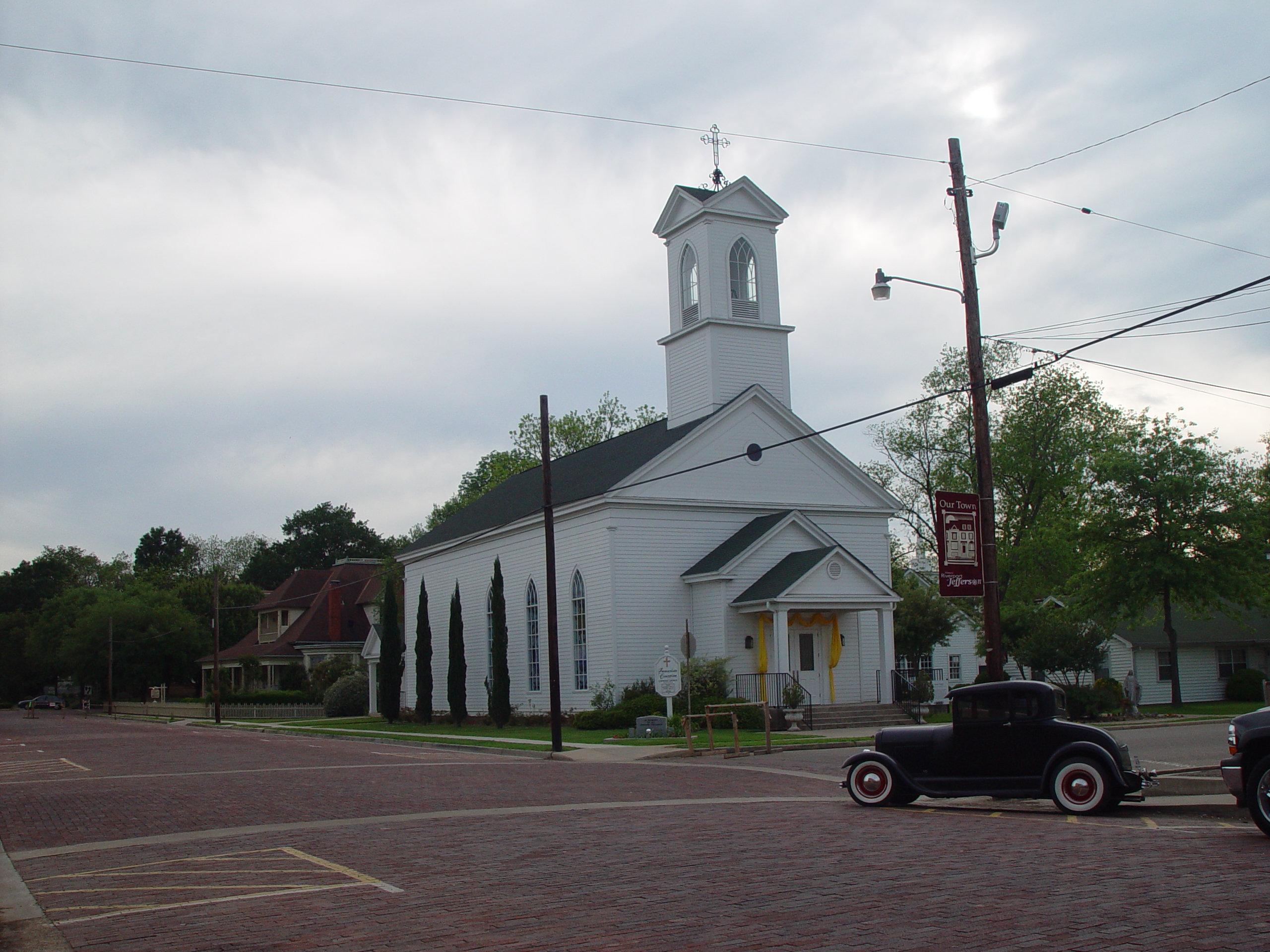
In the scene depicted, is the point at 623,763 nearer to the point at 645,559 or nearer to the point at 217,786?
the point at 217,786

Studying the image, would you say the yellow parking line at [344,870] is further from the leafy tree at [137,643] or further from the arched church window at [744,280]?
the leafy tree at [137,643]

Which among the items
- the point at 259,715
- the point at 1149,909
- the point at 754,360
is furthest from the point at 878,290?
the point at 259,715

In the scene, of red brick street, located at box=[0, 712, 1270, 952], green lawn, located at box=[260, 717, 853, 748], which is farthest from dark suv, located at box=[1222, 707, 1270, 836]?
green lawn, located at box=[260, 717, 853, 748]

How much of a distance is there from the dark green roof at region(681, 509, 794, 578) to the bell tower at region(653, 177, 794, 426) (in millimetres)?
4127

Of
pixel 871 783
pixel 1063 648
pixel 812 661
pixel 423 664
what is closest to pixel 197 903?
pixel 871 783

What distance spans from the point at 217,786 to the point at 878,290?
13.7 meters

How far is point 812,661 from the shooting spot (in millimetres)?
36438

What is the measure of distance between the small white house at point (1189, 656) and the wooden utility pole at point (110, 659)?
59.9 m

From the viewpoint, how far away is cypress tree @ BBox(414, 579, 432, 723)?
151ft

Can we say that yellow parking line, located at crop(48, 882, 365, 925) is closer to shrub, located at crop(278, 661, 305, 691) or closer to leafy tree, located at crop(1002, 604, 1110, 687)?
leafy tree, located at crop(1002, 604, 1110, 687)

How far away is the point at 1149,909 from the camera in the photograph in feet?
25.2

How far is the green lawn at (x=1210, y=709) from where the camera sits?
119 ft

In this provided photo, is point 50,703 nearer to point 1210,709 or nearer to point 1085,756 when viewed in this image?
point 1210,709

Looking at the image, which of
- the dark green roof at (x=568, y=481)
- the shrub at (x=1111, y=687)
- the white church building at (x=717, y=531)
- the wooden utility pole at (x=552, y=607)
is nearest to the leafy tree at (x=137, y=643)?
the dark green roof at (x=568, y=481)
